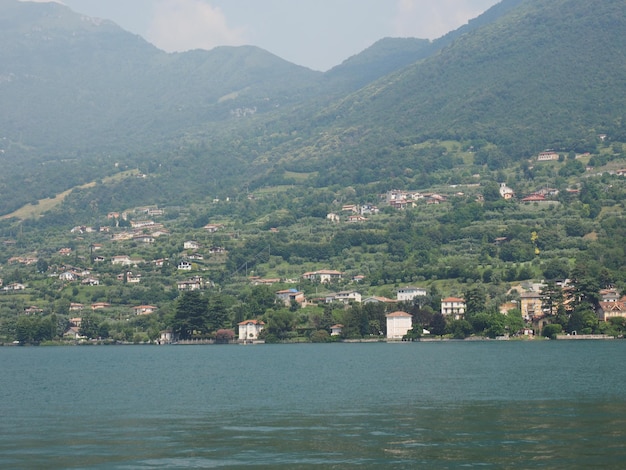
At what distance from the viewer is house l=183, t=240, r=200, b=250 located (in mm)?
178125

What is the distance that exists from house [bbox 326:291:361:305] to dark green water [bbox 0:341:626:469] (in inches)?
1884

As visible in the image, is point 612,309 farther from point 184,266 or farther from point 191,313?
point 184,266

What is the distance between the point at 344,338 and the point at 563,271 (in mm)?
27449

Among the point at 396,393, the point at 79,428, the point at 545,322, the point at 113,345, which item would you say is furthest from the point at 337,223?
the point at 79,428

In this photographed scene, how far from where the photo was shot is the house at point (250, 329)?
125 m

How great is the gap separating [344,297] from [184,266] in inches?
1609

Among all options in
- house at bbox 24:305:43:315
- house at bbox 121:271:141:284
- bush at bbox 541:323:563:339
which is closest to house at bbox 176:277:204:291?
house at bbox 121:271:141:284

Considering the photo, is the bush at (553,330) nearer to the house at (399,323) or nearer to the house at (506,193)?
the house at (399,323)

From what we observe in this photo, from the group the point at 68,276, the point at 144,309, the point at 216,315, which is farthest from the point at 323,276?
the point at 68,276

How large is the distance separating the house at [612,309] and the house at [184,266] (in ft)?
234

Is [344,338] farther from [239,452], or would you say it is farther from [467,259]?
[239,452]

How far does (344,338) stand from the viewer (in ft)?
391

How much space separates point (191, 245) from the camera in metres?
180

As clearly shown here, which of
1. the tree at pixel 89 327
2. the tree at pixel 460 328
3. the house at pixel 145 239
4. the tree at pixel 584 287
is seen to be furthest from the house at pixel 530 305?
the house at pixel 145 239
